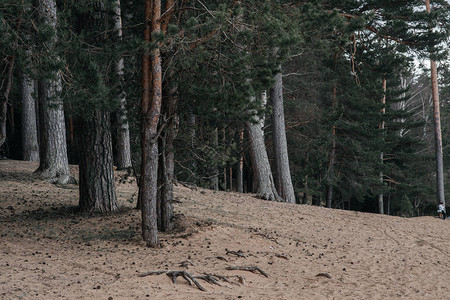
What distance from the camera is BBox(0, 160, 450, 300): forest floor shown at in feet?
17.6

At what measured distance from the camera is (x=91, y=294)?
4812 millimetres

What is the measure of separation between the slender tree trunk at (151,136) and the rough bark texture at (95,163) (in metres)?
1.91

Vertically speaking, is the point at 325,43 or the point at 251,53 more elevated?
the point at 325,43

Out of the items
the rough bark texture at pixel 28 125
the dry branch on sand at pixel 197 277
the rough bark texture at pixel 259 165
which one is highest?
the rough bark texture at pixel 28 125

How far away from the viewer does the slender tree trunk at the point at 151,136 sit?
700cm

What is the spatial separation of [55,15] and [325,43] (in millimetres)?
6353

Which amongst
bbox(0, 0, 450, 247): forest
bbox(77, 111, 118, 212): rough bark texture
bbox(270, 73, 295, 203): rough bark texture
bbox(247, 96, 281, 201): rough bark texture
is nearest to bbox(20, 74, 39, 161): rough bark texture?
bbox(0, 0, 450, 247): forest

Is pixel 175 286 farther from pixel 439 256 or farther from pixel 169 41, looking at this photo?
pixel 439 256

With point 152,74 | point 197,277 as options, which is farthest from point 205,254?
point 152,74

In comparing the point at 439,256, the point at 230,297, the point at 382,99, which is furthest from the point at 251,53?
the point at 382,99

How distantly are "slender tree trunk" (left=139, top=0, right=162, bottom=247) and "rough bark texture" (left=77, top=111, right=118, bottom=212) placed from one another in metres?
1.91

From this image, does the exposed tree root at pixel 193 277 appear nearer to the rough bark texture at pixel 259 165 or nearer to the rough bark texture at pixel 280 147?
the rough bark texture at pixel 259 165

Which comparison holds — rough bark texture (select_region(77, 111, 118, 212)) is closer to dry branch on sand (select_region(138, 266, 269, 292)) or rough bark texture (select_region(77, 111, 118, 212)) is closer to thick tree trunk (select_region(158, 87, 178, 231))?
thick tree trunk (select_region(158, 87, 178, 231))

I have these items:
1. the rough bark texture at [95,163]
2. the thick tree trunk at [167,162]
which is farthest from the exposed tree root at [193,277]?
the rough bark texture at [95,163]
